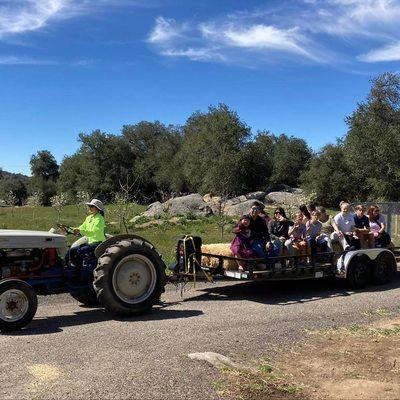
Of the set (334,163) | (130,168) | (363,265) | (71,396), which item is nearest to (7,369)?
(71,396)

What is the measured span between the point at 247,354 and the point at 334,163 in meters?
48.7

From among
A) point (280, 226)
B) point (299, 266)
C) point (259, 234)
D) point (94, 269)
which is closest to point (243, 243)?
point (259, 234)

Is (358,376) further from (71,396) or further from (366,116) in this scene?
(366,116)

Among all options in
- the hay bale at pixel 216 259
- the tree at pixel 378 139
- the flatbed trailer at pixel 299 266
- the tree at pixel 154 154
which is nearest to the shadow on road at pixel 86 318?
the flatbed trailer at pixel 299 266

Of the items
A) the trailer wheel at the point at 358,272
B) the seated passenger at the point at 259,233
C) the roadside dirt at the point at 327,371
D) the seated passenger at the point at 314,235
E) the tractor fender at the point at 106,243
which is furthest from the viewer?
the seated passenger at the point at 314,235

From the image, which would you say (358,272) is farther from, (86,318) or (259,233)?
(86,318)

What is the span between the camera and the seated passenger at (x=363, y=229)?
11.1m

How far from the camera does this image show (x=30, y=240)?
24.1 ft

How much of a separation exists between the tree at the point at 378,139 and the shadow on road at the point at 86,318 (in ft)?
107

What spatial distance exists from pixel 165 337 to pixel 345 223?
592 cm

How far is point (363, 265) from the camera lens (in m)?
10.3

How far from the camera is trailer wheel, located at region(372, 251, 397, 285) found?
10.5 m

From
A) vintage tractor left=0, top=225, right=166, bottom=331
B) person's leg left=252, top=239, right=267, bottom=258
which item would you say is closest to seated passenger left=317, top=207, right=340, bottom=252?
person's leg left=252, top=239, right=267, bottom=258

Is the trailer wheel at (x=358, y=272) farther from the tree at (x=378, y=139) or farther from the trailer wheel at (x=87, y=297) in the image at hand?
the tree at (x=378, y=139)
